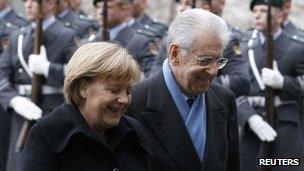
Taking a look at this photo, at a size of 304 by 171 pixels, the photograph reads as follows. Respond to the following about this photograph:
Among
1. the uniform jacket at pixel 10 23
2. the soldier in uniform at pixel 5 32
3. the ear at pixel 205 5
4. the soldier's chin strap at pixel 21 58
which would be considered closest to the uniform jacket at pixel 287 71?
the ear at pixel 205 5

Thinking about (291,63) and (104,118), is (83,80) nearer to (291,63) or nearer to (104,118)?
(104,118)

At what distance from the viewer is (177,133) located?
4312 mm

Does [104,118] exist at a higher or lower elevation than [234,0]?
higher

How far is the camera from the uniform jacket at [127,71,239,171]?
4293mm

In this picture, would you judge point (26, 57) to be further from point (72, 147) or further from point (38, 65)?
point (72, 147)

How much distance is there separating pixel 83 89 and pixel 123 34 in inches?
203

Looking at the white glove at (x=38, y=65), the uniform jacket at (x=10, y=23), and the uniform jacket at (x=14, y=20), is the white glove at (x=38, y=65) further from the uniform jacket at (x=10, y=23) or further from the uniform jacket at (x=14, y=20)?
the uniform jacket at (x=14, y=20)

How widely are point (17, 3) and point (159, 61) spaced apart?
910 centimetres

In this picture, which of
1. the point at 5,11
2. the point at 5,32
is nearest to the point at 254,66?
the point at 5,32

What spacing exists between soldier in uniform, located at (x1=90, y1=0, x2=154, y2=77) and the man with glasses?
429 cm

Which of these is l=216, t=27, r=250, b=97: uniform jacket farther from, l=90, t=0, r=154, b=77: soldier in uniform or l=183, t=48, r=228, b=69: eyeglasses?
l=183, t=48, r=228, b=69: eyeglasses

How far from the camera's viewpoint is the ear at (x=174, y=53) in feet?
13.8

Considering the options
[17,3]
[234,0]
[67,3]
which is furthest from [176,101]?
[17,3]

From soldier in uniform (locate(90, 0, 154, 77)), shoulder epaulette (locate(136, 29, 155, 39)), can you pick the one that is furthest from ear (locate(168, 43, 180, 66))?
shoulder epaulette (locate(136, 29, 155, 39))
